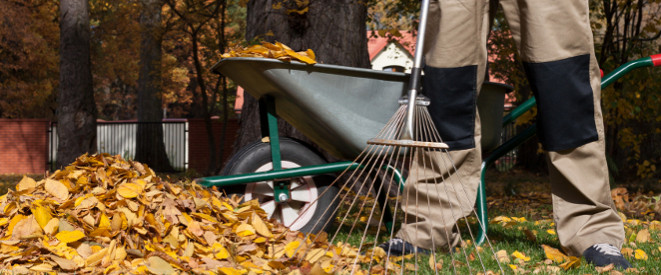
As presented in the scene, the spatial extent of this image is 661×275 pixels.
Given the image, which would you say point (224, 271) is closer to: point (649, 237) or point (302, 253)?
point (302, 253)

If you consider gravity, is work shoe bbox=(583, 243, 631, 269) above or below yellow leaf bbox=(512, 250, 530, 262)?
above

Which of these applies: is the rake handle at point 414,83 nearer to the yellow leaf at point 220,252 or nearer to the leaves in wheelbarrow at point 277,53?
the leaves in wheelbarrow at point 277,53

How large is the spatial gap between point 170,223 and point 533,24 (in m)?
1.43

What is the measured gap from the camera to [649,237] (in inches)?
112

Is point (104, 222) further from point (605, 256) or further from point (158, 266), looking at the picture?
point (605, 256)

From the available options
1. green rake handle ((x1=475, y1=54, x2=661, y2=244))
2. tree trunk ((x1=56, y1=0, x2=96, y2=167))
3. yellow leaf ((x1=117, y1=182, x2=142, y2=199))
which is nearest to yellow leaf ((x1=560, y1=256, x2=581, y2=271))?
green rake handle ((x1=475, y1=54, x2=661, y2=244))

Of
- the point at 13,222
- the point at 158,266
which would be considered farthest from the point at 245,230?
the point at 13,222

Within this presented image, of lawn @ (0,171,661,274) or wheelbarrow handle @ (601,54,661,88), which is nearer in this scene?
lawn @ (0,171,661,274)

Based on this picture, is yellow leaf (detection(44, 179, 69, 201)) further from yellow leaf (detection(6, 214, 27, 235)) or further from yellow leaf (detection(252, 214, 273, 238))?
yellow leaf (detection(252, 214, 273, 238))

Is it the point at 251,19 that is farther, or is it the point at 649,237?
the point at 251,19

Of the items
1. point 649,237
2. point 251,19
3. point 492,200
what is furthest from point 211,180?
point 492,200

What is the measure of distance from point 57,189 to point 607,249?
1.92 m

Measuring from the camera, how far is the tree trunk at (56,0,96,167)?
855 cm

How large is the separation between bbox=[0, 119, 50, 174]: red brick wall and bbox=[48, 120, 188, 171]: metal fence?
0.23 meters
